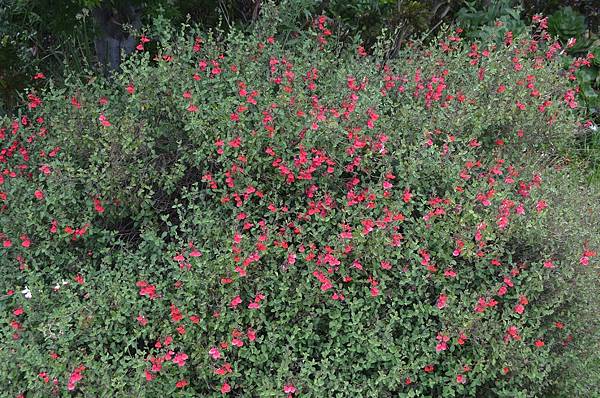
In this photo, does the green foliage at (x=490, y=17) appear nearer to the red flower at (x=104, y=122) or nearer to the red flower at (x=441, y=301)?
the red flower at (x=441, y=301)

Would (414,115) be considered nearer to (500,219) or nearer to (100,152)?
(500,219)

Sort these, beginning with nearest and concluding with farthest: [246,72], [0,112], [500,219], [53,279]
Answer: [500,219] < [53,279] < [246,72] < [0,112]

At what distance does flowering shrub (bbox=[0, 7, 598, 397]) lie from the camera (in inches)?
96.7

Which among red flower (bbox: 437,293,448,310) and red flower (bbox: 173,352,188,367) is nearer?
red flower (bbox: 173,352,188,367)

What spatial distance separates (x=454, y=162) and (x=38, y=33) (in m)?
2.91

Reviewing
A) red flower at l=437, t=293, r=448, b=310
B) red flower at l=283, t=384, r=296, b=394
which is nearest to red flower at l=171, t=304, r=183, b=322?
red flower at l=283, t=384, r=296, b=394

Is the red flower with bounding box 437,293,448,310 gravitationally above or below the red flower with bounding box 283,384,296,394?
below

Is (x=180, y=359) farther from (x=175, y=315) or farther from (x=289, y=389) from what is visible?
(x=289, y=389)

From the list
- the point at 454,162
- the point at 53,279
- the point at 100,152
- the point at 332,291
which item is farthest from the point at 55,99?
the point at 454,162

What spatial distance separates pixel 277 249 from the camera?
254 centimetres

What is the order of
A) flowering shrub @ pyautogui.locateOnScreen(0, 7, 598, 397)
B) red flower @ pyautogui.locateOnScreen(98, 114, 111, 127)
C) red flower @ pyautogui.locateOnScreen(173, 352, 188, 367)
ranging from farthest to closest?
red flower @ pyautogui.locateOnScreen(98, 114, 111, 127) < flowering shrub @ pyautogui.locateOnScreen(0, 7, 598, 397) < red flower @ pyautogui.locateOnScreen(173, 352, 188, 367)

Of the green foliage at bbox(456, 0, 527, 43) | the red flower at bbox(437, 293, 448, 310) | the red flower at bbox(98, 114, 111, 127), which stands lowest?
the green foliage at bbox(456, 0, 527, 43)

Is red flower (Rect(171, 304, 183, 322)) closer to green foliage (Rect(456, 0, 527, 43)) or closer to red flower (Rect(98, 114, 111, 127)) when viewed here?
red flower (Rect(98, 114, 111, 127))

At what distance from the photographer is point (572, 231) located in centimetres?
277
